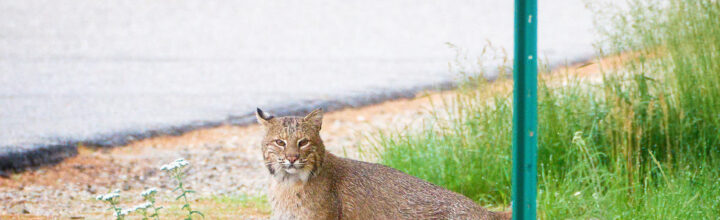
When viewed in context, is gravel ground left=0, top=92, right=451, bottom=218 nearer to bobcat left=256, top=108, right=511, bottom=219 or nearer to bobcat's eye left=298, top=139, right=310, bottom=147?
bobcat left=256, top=108, right=511, bottom=219

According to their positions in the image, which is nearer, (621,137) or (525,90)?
(525,90)

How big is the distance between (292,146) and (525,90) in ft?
3.50

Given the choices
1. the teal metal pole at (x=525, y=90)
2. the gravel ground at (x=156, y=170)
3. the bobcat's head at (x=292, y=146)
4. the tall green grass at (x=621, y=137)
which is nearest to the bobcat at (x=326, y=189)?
the bobcat's head at (x=292, y=146)

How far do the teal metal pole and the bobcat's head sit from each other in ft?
3.22

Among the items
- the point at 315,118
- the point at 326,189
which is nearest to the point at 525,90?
the point at 315,118

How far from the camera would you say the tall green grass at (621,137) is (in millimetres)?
4512

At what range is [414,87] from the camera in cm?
853

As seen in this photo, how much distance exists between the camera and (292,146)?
3.26m

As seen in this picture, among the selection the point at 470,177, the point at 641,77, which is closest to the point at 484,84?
the point at 470,177

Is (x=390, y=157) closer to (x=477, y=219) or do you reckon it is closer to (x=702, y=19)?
(x=477, y=219)

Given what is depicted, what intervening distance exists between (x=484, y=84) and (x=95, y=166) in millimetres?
3012

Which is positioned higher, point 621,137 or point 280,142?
point 280,142

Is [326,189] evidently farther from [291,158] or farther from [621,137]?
[621,137]

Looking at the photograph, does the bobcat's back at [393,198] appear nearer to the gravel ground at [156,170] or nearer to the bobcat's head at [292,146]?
the bobcat's head at [292,146]
